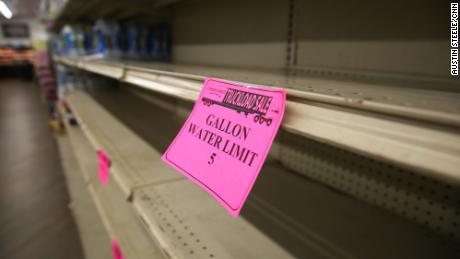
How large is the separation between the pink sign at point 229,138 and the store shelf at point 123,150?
1.40ft

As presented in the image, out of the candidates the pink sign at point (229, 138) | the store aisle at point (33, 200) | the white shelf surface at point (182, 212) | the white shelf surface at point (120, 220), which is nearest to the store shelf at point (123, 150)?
the white shelf surface at point (182, 212)

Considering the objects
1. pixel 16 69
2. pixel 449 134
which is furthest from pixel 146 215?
pixel 16 69

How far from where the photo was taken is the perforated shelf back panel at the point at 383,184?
585 mm

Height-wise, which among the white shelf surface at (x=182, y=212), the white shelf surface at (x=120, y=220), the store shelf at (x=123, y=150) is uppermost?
the store shelf at (x=123, y=150)

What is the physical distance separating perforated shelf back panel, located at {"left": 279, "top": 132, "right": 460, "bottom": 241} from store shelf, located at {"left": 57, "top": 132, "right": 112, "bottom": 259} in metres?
1.13

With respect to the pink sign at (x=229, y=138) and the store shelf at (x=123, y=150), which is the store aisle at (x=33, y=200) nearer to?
the store shelf at (x=123, y=150)

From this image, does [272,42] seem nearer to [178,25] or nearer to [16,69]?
[178,25]

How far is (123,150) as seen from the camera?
114 centimetres

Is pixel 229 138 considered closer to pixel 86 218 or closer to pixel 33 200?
pixel 86 218

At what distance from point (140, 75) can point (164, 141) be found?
48 cm

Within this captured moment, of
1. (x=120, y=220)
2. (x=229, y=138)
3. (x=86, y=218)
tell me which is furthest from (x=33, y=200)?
(x=229, y=138)

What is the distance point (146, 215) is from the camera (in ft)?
2.26

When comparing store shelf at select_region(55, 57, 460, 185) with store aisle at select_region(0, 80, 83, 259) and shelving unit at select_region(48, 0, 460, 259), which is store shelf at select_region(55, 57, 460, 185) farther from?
store aisle at select_region(0, 80, 83, 259)

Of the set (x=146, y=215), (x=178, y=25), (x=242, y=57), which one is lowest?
(x=146, y=215)
